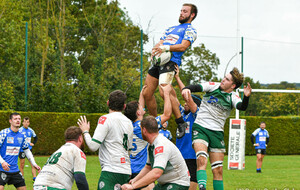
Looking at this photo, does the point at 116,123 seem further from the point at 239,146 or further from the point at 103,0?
the point at 103,0

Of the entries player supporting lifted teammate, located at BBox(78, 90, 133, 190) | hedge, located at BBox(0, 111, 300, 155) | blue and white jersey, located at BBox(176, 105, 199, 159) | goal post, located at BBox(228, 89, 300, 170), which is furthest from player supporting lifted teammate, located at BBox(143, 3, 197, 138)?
hedge, located at BBox(0, 111, 300, 155)

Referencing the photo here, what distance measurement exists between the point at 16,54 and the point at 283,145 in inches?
855

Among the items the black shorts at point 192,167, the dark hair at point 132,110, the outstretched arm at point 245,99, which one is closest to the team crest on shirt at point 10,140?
the dark hair at point 132,110

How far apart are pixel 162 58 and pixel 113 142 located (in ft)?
7.50

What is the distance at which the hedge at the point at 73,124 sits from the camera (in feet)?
80.9

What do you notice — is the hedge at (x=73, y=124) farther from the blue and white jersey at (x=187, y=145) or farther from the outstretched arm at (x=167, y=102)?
the outstretched arm at (x=167, y=102)

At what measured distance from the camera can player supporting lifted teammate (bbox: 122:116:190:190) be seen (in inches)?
227

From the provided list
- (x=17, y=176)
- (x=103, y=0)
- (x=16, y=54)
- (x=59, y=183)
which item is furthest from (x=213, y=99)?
(x=103, y=0)

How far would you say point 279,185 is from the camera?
562 inches

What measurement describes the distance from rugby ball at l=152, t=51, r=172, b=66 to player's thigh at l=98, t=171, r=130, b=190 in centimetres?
248

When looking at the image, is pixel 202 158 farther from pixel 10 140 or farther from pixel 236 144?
pixel 236 144

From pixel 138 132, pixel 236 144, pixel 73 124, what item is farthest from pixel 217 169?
pixel 73 124

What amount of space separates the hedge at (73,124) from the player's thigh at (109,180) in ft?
60.6

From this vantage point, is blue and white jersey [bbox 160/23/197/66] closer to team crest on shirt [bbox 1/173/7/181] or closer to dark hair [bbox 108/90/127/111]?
dark hair [bbox 108/90/127/111]
